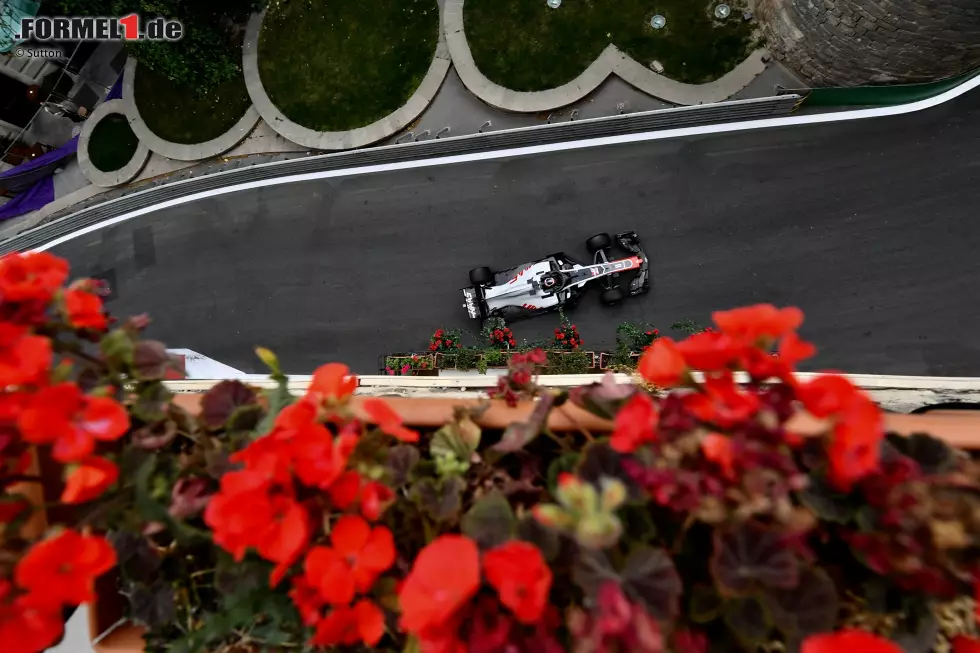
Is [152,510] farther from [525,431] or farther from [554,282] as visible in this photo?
[554,282]

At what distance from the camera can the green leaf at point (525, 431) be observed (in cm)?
166

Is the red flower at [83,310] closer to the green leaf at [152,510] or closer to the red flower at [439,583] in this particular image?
the green leaf at [152,510]

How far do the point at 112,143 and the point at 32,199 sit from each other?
276cm

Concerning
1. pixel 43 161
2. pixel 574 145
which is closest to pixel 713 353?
pixel 574 145

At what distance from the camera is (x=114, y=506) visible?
180 centimetres

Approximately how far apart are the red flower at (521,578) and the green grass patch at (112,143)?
13.5 m

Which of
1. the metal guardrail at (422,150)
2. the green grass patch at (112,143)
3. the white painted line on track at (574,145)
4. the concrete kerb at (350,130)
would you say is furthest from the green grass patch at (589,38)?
the green grass patch at (112,143)

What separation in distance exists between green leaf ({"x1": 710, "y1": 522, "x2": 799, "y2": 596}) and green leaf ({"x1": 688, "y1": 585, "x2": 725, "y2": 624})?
188 millimetres

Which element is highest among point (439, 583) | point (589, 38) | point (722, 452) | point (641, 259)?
point (589, 38)

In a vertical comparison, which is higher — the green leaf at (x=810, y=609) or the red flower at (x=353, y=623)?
the red flower at (x=353, y=623)

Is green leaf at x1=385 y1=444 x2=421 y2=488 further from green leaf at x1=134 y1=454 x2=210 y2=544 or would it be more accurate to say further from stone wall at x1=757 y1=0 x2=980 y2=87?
stone wall at x1=757 y1=0 x2=980 y2=87

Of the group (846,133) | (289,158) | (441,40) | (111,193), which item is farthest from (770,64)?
(111,193)

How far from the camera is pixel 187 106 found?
1103 centimetres

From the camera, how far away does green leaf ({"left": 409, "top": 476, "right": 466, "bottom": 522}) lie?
5.31 ft
